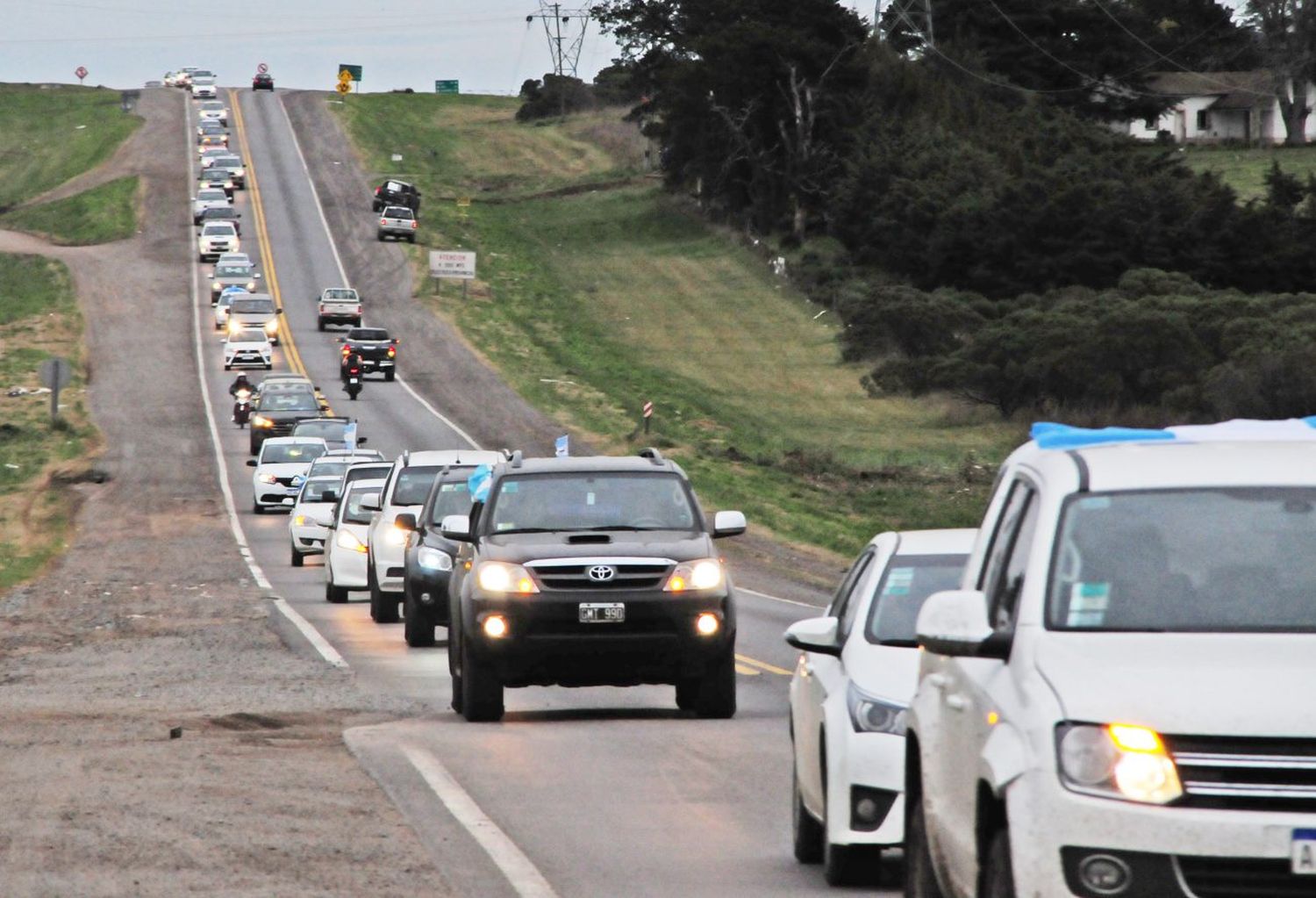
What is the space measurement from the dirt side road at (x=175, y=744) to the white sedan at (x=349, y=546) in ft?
3.32

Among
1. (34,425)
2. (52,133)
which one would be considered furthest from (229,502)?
(52,133)

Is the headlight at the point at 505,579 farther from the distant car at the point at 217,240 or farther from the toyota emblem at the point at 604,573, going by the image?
the distant car at the point at 217,240

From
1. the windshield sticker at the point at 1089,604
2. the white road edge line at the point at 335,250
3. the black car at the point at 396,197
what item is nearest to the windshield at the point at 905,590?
the windshield sticker at the point at 1089,604

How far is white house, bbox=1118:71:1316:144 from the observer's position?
4806 inches

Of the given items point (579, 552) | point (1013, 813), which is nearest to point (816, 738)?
point (1013, 813)

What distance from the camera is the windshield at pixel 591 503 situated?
1727 cm

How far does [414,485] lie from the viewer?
88.2 ft

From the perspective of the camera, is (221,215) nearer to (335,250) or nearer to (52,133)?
(335,250)

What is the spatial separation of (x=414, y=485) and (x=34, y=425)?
4079cm

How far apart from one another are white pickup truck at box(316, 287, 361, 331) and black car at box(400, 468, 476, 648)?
60778mm

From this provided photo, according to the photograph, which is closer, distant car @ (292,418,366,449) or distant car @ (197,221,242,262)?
distant car @ (292,418,366,449)

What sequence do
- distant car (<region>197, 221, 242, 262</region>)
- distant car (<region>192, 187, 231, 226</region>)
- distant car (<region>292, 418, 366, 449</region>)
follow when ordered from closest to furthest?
distant car (<region>292, 418, 366, 449</region>) → distant car (<region>197, 221, 242, 262</region>) → distant car (<region>192, 187, 231, 226</region>)

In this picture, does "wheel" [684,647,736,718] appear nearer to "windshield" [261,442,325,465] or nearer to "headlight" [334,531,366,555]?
"headlight" [334,531,366,555]

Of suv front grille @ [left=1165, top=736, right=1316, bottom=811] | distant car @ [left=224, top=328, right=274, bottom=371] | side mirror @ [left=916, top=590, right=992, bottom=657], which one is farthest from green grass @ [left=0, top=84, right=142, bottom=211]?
suv front grille @ [left=1165, top=736, right=1316, bottom=811]
